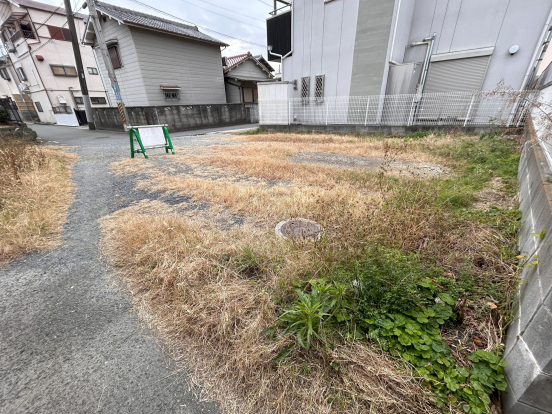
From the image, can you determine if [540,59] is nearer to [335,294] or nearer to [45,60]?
[335,294]

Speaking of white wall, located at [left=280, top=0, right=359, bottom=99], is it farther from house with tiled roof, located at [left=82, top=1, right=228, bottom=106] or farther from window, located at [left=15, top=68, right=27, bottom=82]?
window, located at [left=15, top=68, right=27, bottom=82]

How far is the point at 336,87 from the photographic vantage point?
10.7 meters

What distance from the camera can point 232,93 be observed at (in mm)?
18812

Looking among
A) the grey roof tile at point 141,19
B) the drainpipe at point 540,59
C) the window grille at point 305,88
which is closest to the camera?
the drainpipe at point 540,59

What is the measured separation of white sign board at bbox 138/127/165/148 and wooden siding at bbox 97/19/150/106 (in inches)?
364

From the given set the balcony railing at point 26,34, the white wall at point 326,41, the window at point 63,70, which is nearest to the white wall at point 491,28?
the white wall at point 326,41

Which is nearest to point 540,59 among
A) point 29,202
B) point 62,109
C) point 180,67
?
point 29,202

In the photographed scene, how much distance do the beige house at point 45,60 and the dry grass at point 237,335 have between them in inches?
848

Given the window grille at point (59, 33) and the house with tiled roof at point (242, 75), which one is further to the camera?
the window grille at point (59, 33)

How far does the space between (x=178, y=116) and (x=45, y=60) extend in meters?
16.9

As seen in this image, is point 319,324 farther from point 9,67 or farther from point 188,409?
point 9,67

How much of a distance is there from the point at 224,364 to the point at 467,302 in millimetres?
1650

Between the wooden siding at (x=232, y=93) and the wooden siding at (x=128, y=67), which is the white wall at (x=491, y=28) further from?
the wooden siding at (x=128, y=67)

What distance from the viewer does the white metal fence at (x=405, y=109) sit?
A: 7.57 metres
